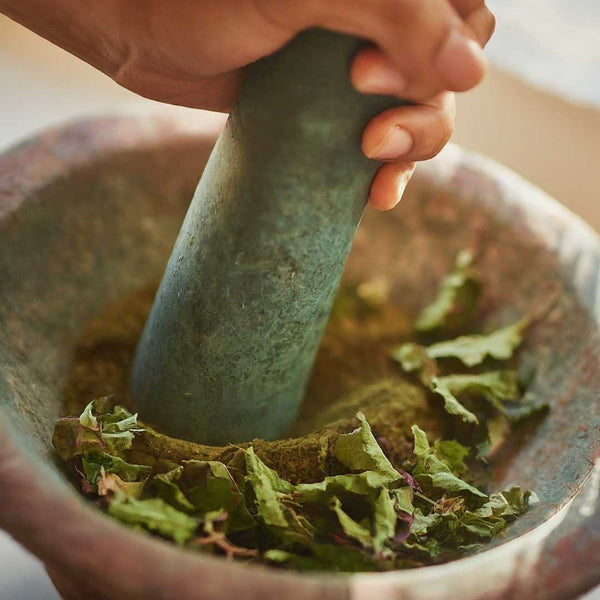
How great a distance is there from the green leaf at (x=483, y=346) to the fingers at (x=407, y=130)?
38cm

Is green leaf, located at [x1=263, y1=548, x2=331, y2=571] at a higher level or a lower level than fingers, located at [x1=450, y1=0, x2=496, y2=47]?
lower

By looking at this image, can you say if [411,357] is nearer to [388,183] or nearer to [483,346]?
[483,346]

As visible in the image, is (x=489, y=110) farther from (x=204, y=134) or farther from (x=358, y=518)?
(x=358, y=518)

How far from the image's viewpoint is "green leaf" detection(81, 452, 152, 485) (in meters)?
0.83

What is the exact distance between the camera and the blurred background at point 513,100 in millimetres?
1372

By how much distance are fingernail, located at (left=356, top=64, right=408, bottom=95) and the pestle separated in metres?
0.03

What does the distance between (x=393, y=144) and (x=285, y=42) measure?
14 centimetres

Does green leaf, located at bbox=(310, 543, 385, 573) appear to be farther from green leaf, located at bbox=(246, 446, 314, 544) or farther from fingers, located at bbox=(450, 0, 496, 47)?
fingers, located at bbox=(450, 0, 496, 47)

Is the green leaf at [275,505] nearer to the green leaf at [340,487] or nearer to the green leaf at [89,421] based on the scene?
the green leaf at [340,487]

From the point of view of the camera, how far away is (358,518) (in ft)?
2.78

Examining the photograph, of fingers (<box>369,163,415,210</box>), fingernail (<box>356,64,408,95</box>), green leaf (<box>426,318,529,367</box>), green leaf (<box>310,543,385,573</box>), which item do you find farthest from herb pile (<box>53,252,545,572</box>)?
fingernail (<box>356,64,408,95</box>)

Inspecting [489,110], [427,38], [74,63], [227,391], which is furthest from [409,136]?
[74,63]

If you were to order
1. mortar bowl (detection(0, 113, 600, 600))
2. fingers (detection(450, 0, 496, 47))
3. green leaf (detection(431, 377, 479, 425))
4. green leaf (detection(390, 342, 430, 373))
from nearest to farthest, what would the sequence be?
1. mortar bowl (detection(0, 113, 600, 600))
2. fingers (detection(450, 0, 496, 47))
3. green leaf (detection(431, 377, 479, 425))
4. green leaf (detection(390, 342, 430, 373))

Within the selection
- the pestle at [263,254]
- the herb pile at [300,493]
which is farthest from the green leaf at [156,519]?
the pestle at [263,254]
